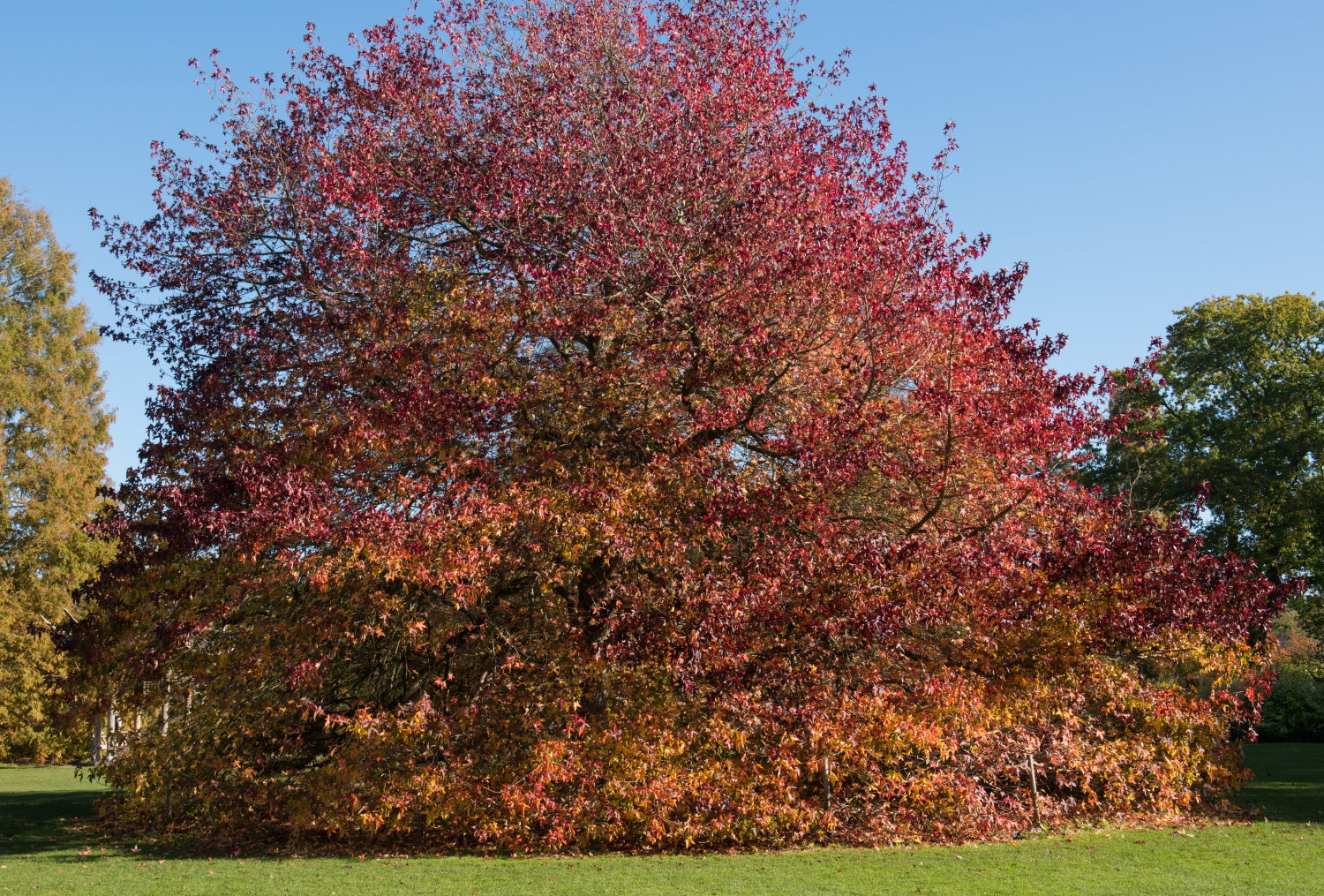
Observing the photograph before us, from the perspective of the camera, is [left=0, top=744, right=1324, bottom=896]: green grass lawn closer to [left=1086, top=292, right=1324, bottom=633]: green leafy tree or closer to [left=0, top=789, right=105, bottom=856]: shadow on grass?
[left=0, top=789, right=105, bottom=856]: shadow on grass

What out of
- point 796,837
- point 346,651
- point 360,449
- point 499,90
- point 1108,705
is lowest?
point 796,837

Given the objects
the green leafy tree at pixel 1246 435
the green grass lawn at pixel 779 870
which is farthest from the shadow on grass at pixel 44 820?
the green leafy tree at pixel 1246 435

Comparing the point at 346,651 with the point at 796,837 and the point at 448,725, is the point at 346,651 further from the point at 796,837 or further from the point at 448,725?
the point at 796,837

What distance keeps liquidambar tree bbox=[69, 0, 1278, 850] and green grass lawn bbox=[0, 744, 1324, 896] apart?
71 cm

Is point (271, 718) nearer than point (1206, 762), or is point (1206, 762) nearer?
point (271, 718)

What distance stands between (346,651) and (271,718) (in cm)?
105

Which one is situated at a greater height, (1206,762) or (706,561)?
(706,561)

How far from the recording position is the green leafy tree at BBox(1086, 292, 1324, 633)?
74.8ft

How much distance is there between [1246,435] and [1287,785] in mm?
10958

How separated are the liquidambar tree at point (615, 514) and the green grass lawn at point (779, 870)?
71 centimetres

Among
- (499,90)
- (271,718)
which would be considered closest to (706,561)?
(271,718)

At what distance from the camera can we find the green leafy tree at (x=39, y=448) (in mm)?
22953

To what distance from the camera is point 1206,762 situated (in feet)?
40.1

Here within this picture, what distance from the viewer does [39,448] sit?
77.4 feet
